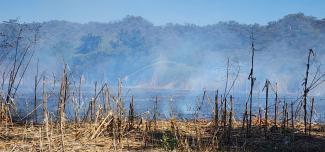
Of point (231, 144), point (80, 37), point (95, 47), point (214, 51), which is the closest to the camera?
point (231, 144)

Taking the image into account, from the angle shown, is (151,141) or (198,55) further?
(198,55)

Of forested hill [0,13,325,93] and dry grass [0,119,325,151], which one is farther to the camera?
forested hill [0,13,325,93]

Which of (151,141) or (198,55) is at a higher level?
(198,55)

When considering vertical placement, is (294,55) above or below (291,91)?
above

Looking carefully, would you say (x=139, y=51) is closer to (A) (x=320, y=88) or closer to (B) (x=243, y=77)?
(B) (x=243, y=77)

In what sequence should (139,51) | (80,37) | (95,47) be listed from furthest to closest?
(80,37)
(95,47)
(139,51)

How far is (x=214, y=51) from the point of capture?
461 ft

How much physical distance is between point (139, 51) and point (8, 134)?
143051 millimetres

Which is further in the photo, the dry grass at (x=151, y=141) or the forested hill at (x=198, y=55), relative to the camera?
the forested hill at (x=198, y=55)

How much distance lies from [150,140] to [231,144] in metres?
1.20

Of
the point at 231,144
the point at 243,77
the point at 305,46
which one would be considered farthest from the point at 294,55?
the point at 231,144

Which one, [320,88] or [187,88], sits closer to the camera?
[320,88]

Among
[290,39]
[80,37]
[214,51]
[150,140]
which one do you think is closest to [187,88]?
[214,51]

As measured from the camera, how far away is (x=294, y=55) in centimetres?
12506
